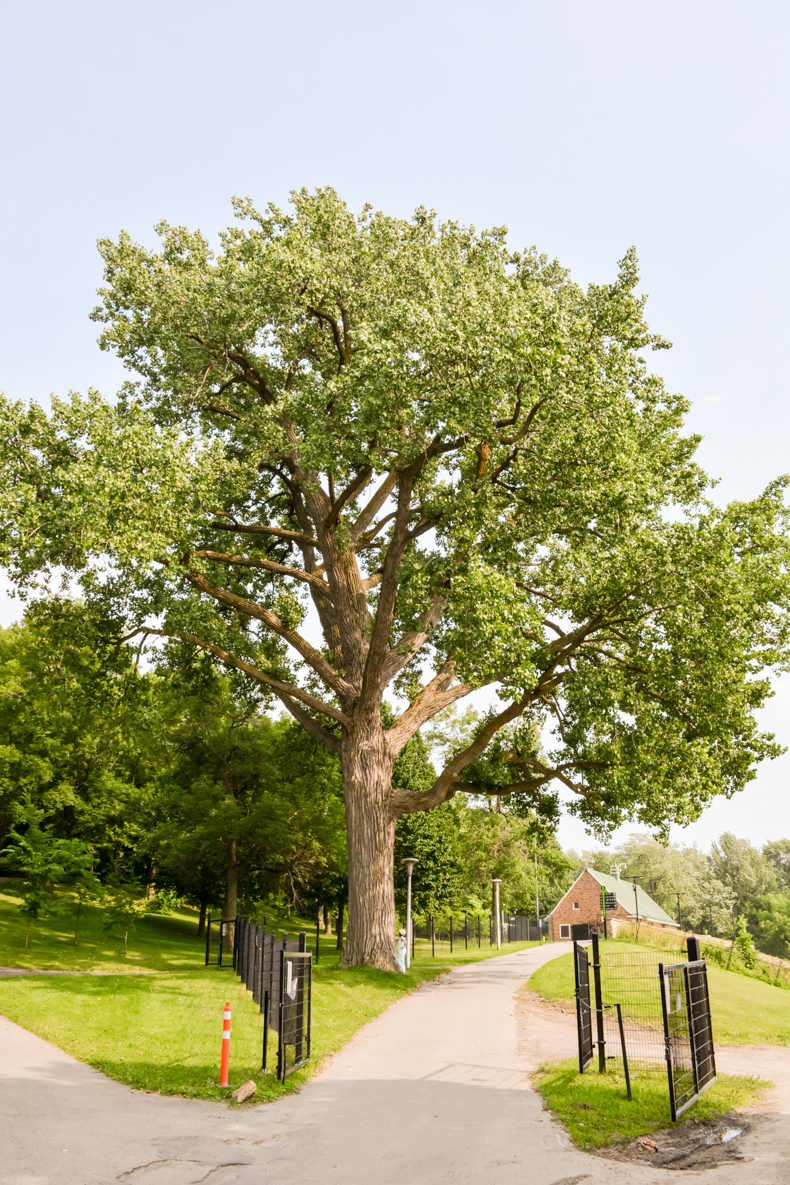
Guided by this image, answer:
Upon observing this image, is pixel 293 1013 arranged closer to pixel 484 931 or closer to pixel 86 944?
pixel 86 944

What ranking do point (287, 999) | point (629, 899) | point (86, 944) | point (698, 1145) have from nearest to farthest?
point (698, 1145)
point (287, 999)
point (86, 944)
point (629, 899)

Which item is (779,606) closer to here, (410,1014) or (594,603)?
(594,603)

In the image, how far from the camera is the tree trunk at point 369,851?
786 inches

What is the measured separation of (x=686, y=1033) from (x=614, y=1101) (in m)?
1.12

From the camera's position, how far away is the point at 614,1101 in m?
9.09

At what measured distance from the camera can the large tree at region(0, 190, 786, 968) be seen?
52.5 feet

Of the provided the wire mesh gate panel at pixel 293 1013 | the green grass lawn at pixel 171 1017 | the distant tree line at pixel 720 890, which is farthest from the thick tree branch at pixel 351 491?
the distant tree line at pixel 720 890

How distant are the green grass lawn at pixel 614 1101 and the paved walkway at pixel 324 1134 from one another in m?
0.26

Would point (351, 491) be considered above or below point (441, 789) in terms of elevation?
above

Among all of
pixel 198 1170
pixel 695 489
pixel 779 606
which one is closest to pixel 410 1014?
pixel 198 1170

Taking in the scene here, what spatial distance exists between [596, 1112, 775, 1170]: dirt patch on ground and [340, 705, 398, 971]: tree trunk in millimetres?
12055

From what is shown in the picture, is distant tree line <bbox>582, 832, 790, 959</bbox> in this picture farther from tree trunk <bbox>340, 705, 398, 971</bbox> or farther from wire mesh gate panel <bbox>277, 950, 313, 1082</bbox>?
wire mesh gate panel <bbox>277, 950, 313, 1082</bbox>

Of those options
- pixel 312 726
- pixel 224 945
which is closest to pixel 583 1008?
pixel 312 726

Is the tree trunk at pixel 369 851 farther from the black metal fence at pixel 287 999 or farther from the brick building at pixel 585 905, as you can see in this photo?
the brick building at pixel 585 905
